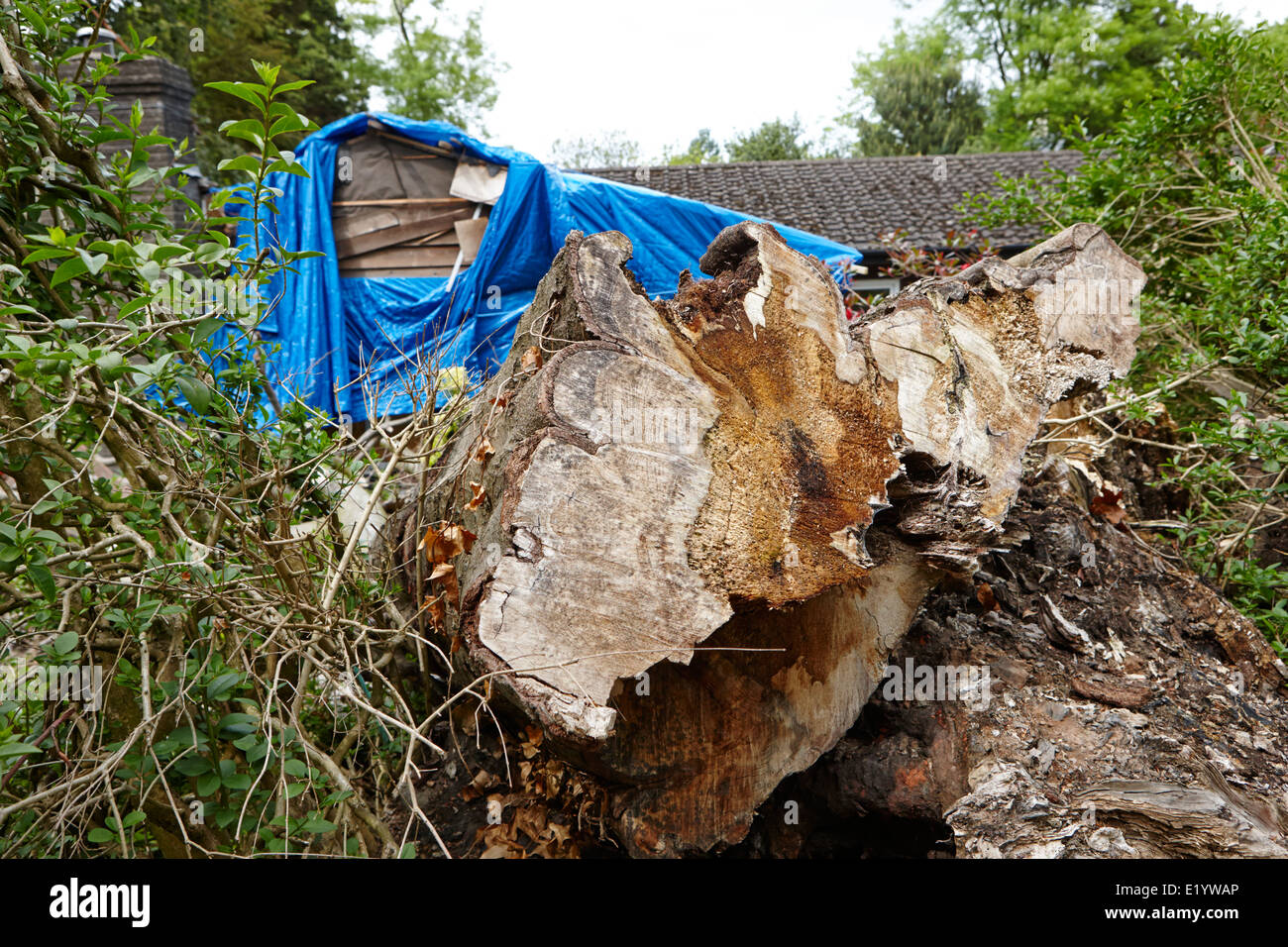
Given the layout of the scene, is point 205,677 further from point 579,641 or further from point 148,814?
point 579,641

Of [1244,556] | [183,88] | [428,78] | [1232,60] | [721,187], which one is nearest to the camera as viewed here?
[1244,556]

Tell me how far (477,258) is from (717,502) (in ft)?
15.4

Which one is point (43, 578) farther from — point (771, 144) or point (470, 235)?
point (771, 144)

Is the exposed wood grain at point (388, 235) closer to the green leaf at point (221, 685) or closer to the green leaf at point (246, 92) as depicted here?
the green leaf at point (246, 92)

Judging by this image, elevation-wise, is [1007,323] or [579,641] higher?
[1007,323]

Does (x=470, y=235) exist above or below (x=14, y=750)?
above

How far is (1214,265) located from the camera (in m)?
3.46

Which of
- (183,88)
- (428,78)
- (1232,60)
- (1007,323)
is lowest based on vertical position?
(1007,323)

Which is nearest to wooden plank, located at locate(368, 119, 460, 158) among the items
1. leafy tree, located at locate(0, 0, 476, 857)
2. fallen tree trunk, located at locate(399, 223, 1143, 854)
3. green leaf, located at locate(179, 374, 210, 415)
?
leafy tree, located at locate(0, 0, 476, 857)

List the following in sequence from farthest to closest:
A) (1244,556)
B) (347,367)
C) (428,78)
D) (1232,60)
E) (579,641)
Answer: (428,78) < (347,367) < (1232,60) < (1244,556) < (579,641)

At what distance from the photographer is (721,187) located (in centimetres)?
1147

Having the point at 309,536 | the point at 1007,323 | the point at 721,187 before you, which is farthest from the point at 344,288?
the point at 721,187

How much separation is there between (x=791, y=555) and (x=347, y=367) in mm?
5081

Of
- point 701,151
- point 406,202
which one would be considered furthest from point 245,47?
point 701,151
